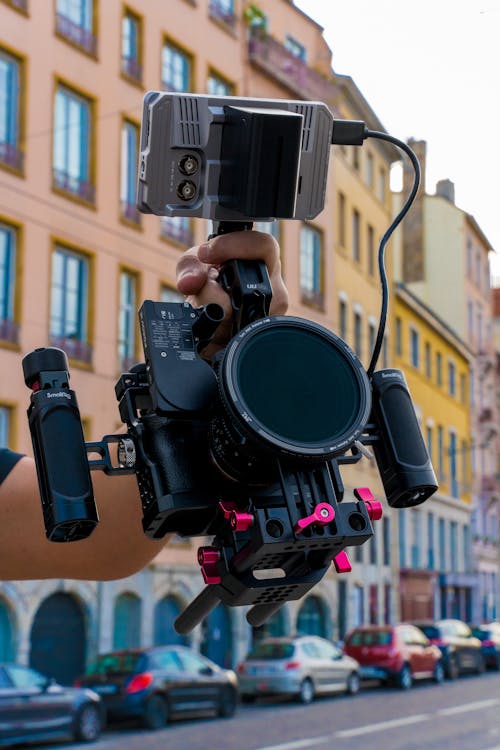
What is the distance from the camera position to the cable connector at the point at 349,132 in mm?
1482

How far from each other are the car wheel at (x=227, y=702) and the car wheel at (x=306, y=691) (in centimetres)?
322

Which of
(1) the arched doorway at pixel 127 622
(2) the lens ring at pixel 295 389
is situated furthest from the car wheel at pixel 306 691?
(2) the lens ring at pixel 295 389

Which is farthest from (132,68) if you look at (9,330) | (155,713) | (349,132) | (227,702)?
(349,132)

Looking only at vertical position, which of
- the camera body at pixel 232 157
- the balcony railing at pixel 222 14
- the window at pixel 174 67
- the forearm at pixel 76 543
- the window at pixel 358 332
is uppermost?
the balcony railing at pixel 222 14

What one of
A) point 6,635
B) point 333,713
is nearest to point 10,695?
point 6,635

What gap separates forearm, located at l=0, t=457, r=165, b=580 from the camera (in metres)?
1.81

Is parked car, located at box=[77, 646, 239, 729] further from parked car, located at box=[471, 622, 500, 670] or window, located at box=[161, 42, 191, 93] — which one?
parked car, located at box=[471, 622, 500, 670]

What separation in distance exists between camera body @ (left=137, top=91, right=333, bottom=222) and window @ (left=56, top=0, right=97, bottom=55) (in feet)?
75.0

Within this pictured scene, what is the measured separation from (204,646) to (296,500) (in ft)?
92.6

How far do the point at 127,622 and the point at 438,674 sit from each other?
11221mm

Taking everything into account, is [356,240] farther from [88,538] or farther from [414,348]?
[88,538]

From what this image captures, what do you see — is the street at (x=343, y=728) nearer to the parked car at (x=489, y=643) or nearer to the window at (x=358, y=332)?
the window at (x=358, y=332)

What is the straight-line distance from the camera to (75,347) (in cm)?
2355

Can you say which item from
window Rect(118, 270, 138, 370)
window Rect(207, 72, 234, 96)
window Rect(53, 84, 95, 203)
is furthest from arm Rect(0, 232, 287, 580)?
window Rect(207, 72, 234, 96)
